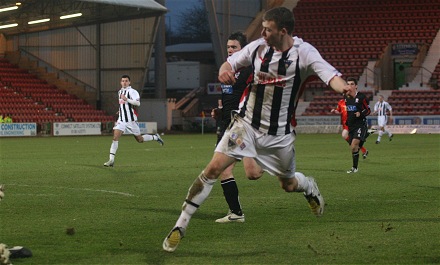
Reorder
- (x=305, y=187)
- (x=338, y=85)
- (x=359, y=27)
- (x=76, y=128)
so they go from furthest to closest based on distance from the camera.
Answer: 1. (x=359, y=27)
2. (x=76, y=128)
3. (x=305, y=187)
4. (x=338, y=85)

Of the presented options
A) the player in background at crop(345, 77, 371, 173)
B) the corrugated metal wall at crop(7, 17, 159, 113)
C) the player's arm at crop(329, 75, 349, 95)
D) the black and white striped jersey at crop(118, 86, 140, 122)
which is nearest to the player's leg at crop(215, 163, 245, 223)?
the player's arm at crop(329, 75, 349, 95)

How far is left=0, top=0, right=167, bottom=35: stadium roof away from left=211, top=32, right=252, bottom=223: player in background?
31.3m

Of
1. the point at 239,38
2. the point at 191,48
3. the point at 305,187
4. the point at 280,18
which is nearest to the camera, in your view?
the point at 280,18

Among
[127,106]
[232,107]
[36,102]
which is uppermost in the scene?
[232,107]

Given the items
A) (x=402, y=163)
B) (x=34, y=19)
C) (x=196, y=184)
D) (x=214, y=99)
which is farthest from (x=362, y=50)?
(x=196, y=184)

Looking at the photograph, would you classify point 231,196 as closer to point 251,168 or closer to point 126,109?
point 251,168

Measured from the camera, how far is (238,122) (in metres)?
8.28

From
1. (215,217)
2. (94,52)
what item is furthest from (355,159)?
(94,52)

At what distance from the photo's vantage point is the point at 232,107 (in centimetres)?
1043

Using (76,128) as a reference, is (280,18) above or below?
above

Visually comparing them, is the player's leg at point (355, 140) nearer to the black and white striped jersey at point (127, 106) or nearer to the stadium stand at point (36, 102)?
the black and white striped jersey at point (127, 106)

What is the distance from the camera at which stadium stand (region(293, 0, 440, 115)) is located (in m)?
55.9

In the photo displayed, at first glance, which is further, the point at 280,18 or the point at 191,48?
the point at 191,48

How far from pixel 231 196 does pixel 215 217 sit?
46 cm
